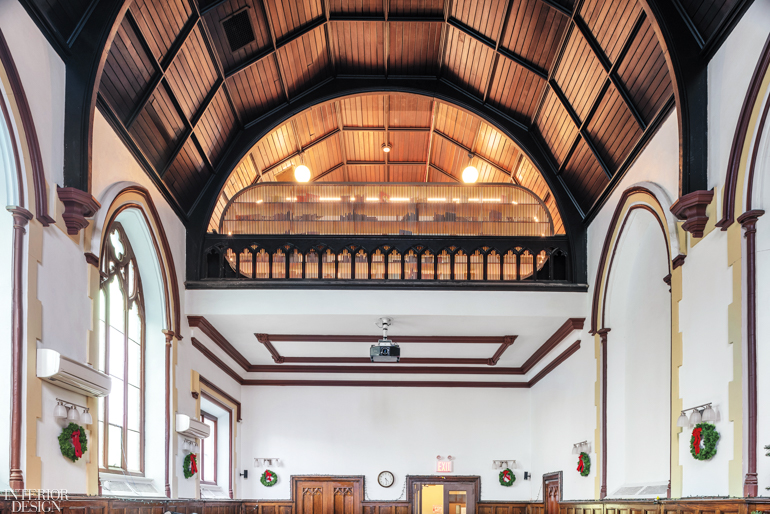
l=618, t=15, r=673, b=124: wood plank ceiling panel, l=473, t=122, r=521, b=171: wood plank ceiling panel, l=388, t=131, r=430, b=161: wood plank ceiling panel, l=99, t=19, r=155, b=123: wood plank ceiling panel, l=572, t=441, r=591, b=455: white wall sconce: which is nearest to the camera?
l=99, t=19, r=155, b=123: wood plank ceiling panel

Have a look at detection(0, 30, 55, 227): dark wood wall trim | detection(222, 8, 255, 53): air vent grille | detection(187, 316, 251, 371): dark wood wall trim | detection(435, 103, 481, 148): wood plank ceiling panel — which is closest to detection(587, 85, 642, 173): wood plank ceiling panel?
detection(435, 103, 481, 148): wood plank ceiling panel

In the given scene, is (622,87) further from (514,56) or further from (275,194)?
(275,194)

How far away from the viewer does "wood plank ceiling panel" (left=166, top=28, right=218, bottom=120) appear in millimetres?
9516

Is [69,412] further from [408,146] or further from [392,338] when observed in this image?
[408,146]

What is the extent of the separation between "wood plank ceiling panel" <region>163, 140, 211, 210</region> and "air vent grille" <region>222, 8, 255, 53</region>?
1.60 m

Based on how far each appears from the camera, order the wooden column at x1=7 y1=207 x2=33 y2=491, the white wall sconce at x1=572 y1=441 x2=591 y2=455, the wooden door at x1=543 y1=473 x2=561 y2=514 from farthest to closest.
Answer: the wooden door at x1=543 y1=473 x2=561 y2=514
the white wall sconce at x1=572 y1=441 x2=591 y2=455
the wooden column at x1=7 y1=207 x2=33 y2=491

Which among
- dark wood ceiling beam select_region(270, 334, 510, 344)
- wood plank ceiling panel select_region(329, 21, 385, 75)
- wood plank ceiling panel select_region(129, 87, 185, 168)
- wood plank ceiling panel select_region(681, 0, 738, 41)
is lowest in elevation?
dark wood ceiling beam select_region(270, 334, 510, 344)

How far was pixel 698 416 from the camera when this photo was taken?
6.75 m

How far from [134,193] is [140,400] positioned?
2880mm

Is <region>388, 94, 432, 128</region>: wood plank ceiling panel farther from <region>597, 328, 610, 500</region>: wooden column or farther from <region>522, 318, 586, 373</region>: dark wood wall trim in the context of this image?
<region>597, 328, 610, 500</region>: wooden column

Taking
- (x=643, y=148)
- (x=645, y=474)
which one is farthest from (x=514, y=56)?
(x=645, y=474)

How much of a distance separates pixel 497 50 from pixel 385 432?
30.3 ft

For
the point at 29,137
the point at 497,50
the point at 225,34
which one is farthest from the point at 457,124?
the point at 29,137

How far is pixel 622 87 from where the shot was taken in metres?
9.02
